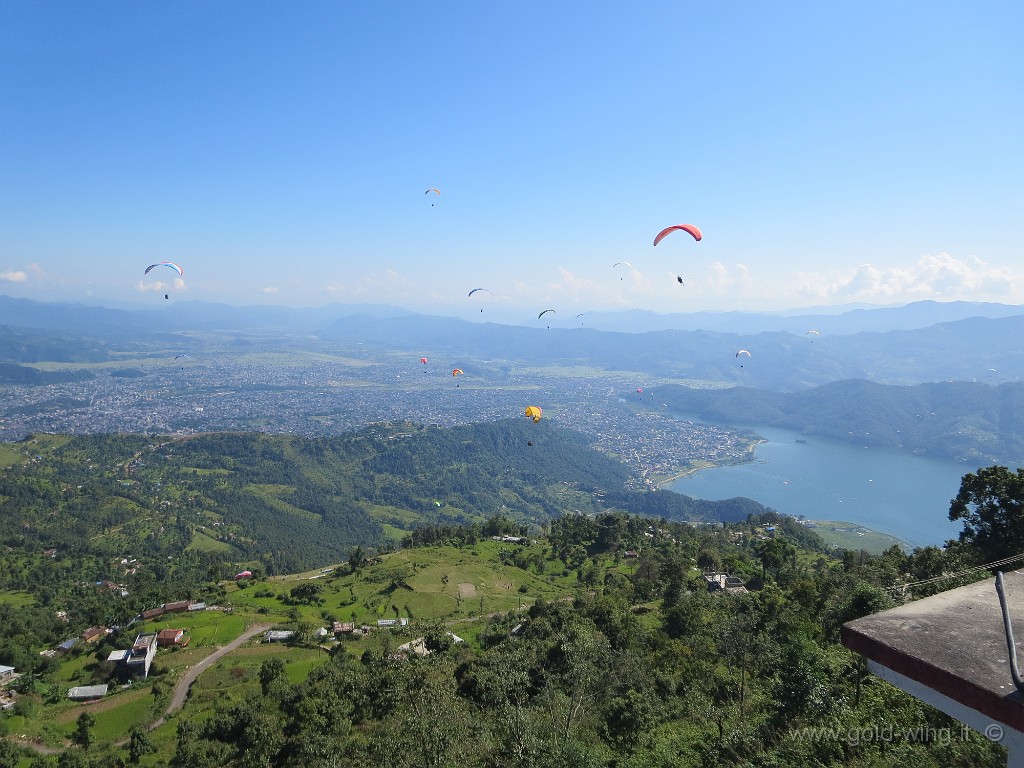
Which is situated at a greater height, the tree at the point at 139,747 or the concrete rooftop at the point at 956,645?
the concrete rooftop at the point at 956,645

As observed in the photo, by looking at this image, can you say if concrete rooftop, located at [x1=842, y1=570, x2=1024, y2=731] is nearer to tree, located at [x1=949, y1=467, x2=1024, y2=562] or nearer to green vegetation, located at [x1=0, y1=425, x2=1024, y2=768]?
green vegetation, located at [x1=0, y1=425, x2=1024, y2=768]

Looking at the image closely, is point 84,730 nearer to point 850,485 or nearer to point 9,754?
point 9,754

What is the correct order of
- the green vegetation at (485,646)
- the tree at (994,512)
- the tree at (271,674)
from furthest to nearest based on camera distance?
the tree at (271,674) → the tree at (994,512) → the green vegetation at (485,646)

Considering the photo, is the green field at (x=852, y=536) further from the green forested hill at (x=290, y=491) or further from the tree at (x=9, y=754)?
the tree at (x=9, y=754)

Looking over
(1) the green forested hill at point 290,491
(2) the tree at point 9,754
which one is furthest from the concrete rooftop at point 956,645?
(1) the green forested hill at point 290,491

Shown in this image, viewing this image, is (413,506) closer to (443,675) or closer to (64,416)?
(443,675)

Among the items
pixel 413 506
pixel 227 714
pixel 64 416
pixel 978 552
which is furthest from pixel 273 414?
pixel 978 552

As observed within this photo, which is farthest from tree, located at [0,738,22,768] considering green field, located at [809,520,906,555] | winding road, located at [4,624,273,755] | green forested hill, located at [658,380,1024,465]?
green forested hill, located at [658,380,1024,465]

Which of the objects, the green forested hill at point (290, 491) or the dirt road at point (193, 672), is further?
the green forested hill at point (290, 491)
